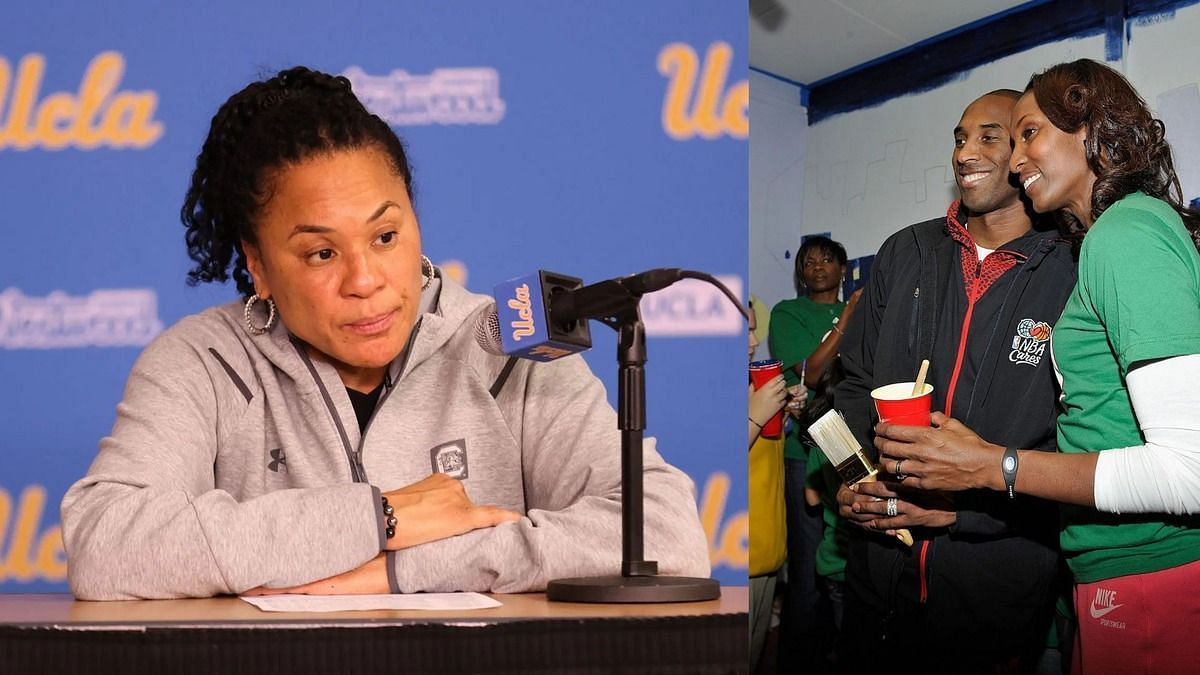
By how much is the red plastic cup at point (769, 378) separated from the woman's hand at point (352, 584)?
1.05 meters

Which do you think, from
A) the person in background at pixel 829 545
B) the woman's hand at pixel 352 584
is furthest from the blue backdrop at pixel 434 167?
the woman's hand at pixel 352 584

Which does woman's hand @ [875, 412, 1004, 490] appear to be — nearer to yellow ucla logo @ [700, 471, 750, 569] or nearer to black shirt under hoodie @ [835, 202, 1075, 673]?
black shirt under hoodie @ [835, 202, 1075, 673]

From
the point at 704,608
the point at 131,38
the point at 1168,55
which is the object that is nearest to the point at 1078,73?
the point at 1168,55

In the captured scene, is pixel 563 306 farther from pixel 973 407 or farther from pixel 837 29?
pixel 837 29

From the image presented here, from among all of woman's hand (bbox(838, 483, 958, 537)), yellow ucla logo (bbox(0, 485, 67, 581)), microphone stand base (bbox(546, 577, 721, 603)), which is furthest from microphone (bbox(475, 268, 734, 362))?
yellow ucla logo (bbox(0, 485, 67, 581))

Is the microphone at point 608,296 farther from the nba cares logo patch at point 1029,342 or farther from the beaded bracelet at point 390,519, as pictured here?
the nba cares logo patch at point 1029,342

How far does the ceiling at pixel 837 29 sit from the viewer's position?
77.2 inches

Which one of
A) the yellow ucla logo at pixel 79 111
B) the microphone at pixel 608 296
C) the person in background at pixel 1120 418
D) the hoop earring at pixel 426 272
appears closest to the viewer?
the microphone at pixel 608 296

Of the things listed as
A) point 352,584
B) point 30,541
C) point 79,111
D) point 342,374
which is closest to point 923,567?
point 352,584

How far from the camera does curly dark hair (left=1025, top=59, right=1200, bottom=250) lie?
1452 millimetres

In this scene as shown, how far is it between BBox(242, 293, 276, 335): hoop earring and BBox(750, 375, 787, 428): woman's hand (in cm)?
106

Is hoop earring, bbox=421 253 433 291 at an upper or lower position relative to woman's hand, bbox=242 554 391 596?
upper

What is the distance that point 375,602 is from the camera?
1287 mm

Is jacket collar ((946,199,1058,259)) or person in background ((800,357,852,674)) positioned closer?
jacket collar ((946,199,1058,259))
